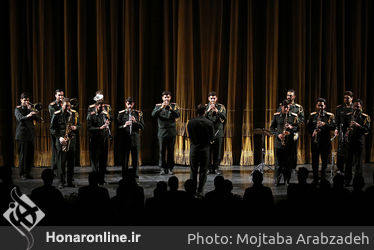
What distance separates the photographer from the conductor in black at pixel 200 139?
7727mm

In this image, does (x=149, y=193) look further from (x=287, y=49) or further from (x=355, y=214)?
(x=287, y=49)

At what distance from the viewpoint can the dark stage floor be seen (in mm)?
8561

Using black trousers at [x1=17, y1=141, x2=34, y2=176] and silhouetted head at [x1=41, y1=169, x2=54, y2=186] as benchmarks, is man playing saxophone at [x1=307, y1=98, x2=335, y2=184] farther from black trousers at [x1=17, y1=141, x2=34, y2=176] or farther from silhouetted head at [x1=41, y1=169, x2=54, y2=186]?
black trousers at [x1=17, y1=141, x2=34, y2=176]

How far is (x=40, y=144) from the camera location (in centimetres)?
1152

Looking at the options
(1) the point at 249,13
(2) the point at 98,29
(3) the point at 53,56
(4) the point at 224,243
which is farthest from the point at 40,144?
(4) the point at 224,243

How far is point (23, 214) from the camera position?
4688mm

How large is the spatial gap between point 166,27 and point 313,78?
375 centimetres

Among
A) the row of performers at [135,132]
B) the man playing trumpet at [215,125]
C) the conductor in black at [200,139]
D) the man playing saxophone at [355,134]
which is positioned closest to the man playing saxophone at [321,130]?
the row of performers at [135,132]

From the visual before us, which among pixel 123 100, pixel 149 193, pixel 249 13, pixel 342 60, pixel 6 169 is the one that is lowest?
pixel 149 193

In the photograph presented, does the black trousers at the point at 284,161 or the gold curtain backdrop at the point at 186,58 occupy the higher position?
the gold curtain backdrop at the point at 186,58

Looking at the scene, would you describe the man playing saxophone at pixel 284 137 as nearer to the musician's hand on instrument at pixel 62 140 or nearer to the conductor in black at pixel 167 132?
the conductor in black at pixel 167 132

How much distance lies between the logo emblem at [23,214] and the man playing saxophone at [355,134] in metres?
5.97

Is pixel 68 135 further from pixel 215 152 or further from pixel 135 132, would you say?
pixel 215 152

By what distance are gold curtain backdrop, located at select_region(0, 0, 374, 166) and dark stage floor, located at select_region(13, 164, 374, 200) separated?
Result: 652 mm
